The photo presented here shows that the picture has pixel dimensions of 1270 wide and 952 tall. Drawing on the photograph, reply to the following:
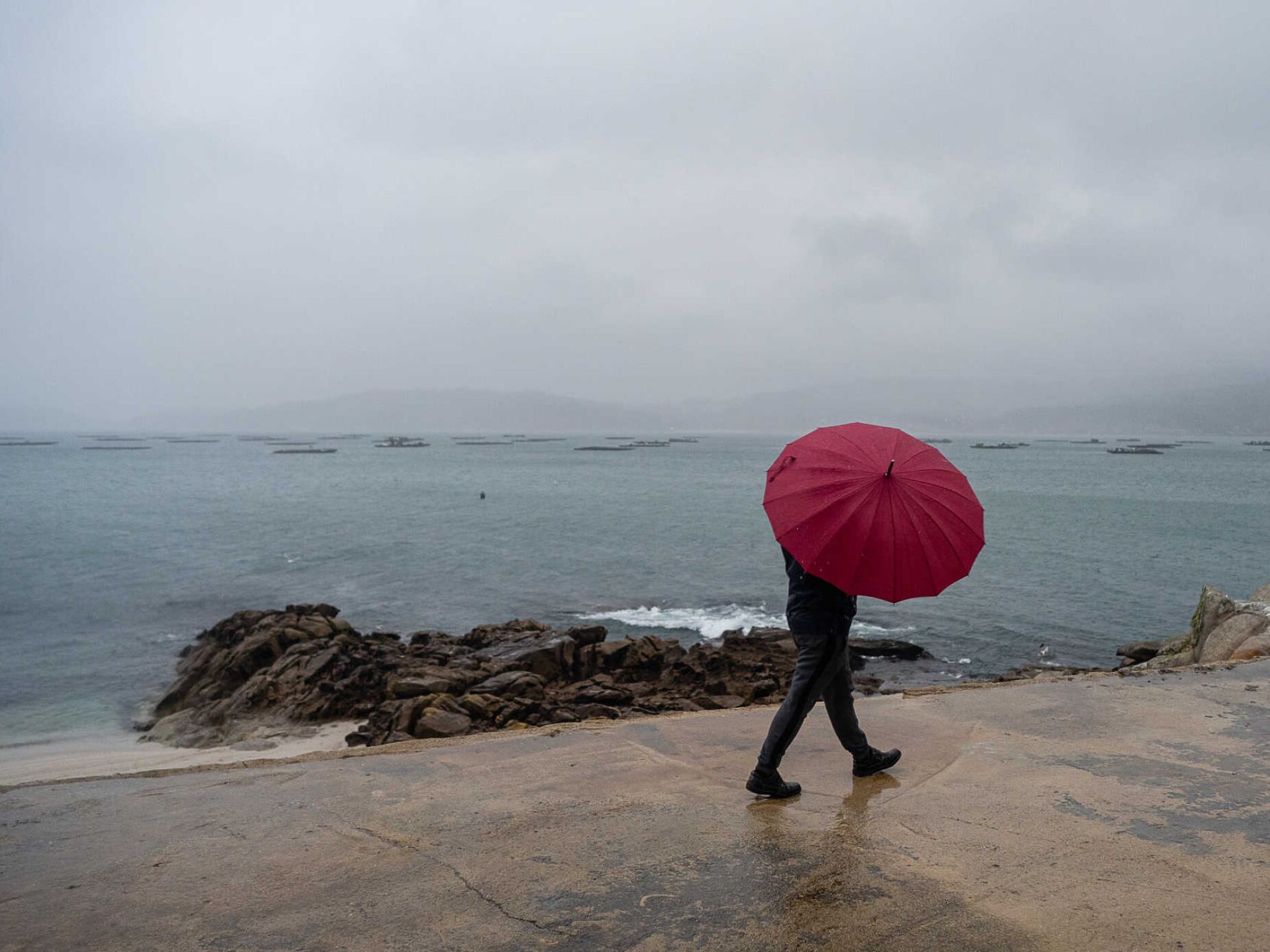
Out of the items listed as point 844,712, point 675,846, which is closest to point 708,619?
point 844,712

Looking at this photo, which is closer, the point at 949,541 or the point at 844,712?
the point at 949,541

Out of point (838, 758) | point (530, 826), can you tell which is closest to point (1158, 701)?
point (838, 758)

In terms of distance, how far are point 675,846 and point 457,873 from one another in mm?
1100

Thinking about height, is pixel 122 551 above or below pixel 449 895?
below

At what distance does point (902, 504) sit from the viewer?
14.0 ft

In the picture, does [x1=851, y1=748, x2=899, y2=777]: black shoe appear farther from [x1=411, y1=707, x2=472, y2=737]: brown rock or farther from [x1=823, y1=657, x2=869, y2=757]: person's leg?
[x1=411, y1=707, x2=472, y2=737]: brown rock

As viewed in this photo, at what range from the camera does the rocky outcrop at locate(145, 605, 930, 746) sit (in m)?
11.0

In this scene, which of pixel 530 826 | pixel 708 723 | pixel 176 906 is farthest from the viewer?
pixel 708 723

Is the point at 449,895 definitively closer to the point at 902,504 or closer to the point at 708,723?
the point at 902,504

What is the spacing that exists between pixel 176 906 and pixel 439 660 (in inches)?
504

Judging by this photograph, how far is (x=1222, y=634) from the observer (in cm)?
1024

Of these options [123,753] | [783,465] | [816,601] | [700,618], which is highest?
[783,465]

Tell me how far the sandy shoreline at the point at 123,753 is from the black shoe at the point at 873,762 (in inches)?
312

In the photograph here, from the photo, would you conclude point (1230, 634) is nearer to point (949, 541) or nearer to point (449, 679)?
point (949, 541)
